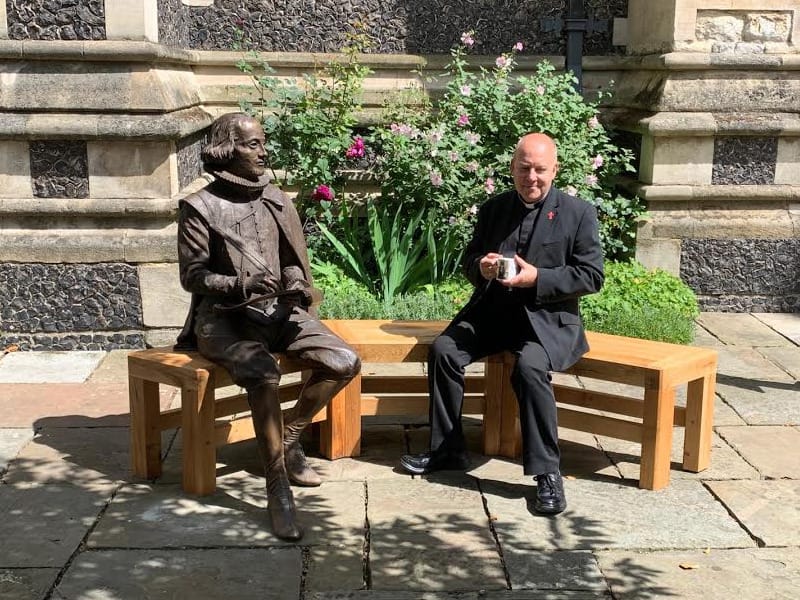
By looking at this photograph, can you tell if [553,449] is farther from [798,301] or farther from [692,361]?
[798,301]

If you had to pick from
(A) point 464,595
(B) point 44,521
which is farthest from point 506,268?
(B) point 44,521

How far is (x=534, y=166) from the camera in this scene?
460 centimetres

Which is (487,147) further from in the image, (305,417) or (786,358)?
(305,417)

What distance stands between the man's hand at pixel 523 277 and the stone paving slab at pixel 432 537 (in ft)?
3.03

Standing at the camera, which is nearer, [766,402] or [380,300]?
[766,402]

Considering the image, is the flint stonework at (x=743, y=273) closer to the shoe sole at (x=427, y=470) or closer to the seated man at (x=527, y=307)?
the seated man at (x=527, y=307)

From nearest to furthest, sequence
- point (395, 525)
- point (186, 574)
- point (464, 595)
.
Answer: point (464, 595)
point (186, 574)
point (395, 525)

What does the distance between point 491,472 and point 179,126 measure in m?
3.17

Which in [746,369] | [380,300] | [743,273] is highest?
[743,273]

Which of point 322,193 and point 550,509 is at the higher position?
point 322,193

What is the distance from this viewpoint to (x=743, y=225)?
312 inches

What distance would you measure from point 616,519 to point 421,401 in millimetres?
1242

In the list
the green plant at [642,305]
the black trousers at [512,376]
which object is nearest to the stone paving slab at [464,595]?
the black trousers at [512,376]

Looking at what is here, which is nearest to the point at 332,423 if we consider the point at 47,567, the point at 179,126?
the point at 47,567
